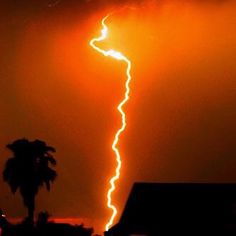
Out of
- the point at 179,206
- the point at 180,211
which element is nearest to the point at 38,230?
the point at 180,211

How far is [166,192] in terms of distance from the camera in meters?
28.9

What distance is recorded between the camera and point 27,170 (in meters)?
37.7

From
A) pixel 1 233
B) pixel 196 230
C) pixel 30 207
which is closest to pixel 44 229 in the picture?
pixel 1 233

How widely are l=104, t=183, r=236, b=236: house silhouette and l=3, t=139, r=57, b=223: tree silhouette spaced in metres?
9.95

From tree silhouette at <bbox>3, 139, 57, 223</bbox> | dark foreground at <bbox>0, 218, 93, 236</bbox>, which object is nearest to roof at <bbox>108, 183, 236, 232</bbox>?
dark foreground at <bbox>0, 218, 93, 236</bbox>

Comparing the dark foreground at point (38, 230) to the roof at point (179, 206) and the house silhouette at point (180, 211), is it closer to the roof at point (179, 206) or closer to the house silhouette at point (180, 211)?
the house silhouette at point (180, 211)

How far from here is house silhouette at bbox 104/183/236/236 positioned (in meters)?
25.9

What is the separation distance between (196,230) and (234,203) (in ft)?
6.81

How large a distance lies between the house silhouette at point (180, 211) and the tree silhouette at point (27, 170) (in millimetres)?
9946

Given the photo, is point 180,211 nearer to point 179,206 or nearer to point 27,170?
point 179,206

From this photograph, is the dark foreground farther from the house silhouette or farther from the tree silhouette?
the tree silhouette

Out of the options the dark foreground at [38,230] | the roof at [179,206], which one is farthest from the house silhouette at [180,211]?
the dark foreground at [38,230]

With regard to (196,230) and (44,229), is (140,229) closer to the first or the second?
(196,230)

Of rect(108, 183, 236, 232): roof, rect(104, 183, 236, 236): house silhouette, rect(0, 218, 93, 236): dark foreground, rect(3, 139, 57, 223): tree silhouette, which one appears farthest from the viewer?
rect(3, 139, 57, 223): tree silhouette
